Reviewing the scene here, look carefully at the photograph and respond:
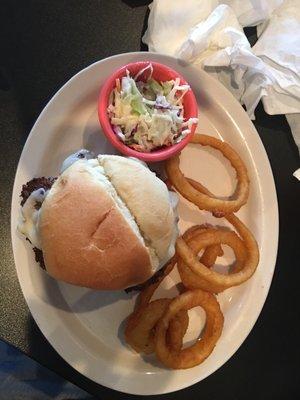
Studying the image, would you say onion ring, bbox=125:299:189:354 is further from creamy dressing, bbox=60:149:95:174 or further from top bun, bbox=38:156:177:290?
creamy dressing, bbox=60:149:95:174

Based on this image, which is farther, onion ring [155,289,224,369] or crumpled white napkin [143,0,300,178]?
crumpled white napkin [143,0,300,178]

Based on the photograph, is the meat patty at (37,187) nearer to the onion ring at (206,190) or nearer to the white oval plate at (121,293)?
the white oval plate at (121,293)

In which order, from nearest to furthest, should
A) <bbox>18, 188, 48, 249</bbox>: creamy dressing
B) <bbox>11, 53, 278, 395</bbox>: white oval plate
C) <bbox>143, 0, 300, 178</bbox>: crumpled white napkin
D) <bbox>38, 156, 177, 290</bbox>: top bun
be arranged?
<bbox>38, 156, 177, 290</bbox>: top bun < <bbox>18, 188, 48, 249</bbox>: creamy dressing < <bbox>11, 53, 278, 395</bbox>: white oval plate < <bbox>143, 0, 300, 178</bbox>: crumpled white napkin

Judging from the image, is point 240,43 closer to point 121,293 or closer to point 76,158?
point 76,158

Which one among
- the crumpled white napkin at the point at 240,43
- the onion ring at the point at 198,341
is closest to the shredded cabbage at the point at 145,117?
the crumpled white napkin at the point at 240,43

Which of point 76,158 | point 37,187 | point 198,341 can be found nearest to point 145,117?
point 76,158

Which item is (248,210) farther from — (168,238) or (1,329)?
(1,329)

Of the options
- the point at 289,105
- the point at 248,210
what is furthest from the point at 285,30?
the point at 248,210

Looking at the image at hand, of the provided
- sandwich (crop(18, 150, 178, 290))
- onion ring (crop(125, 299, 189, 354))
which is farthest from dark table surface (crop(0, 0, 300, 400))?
sandwich (crop(18, 150, 178, 290))
